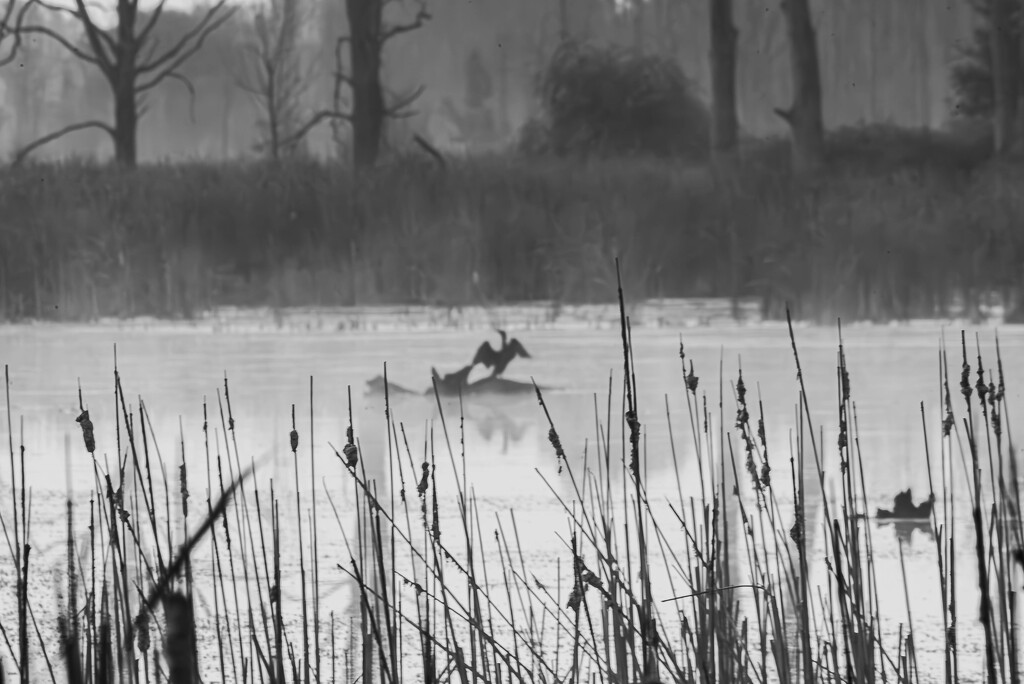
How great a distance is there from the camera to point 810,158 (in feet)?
31.2

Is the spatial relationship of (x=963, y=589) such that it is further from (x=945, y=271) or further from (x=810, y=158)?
(x=810, y=158)

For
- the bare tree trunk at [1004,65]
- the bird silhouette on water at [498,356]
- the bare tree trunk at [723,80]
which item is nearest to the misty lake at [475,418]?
the bird silhouette on water at [498,356]

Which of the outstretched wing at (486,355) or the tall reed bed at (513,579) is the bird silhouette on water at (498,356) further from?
the tall reed bed at (513,579)

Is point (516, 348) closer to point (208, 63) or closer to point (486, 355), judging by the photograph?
point (486, 355)

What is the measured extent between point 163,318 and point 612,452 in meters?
3.47

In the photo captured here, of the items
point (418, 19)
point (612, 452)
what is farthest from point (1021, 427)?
point (418, 19)

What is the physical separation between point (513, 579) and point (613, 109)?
385 inches

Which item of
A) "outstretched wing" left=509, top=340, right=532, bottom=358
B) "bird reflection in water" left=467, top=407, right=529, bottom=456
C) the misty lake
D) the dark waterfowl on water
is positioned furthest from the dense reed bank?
the dark waterfowl on water

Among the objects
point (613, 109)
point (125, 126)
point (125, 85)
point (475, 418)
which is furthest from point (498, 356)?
point (613, 109)

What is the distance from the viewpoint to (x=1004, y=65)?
1166 cm

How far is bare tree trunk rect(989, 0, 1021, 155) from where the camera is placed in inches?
436

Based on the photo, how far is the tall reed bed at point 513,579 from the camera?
138cm

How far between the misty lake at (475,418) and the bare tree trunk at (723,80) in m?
4.36

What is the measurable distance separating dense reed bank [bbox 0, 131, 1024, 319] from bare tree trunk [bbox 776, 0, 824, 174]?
69 cm
